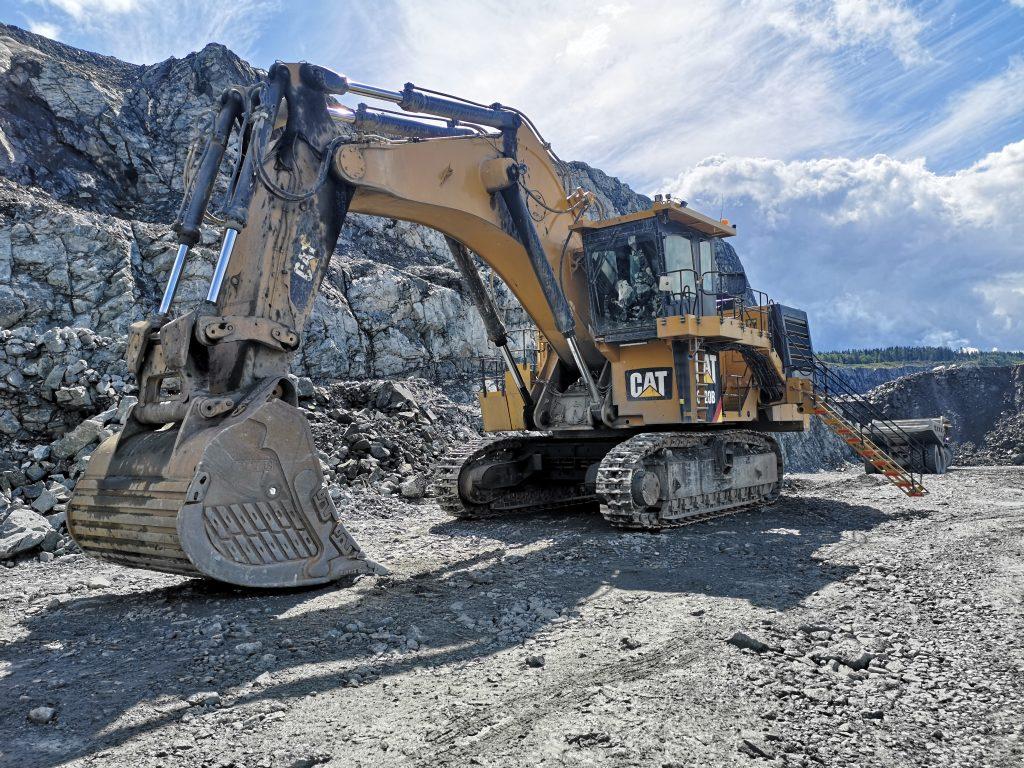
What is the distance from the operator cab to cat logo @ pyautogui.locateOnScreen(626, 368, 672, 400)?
1.44ft

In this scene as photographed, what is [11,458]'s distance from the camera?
9.96 meters

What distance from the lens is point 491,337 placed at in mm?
9562

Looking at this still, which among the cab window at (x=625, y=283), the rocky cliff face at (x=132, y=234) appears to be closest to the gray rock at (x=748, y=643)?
the cab window at (x=625, y=283)

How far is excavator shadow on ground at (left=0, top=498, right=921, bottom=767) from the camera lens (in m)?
3.55

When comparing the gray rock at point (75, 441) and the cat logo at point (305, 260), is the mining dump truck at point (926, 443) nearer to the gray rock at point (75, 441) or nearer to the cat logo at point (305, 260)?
the cat logo at point (305, 260)

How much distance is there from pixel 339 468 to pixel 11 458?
4.29 metres

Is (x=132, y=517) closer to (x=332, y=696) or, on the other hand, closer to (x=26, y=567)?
(x=332, y=696)

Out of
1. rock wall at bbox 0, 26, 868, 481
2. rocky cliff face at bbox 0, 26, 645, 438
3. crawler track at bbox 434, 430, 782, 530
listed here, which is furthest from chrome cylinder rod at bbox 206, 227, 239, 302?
rocky cliff face at bbox 0, 26, 645, 438

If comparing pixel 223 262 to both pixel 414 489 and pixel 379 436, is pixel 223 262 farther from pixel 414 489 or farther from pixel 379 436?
pixel 379 436

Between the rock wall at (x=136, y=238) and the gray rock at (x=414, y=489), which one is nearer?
the gray rock at (x=414, y=489)

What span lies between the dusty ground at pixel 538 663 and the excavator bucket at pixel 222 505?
0.92 feet

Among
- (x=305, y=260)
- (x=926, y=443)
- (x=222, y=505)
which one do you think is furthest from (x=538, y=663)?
(x=926, y=443)

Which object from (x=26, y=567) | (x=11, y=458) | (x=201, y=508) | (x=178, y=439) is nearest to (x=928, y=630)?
(x=201, y=508)

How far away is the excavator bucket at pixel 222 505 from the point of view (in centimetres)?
475
